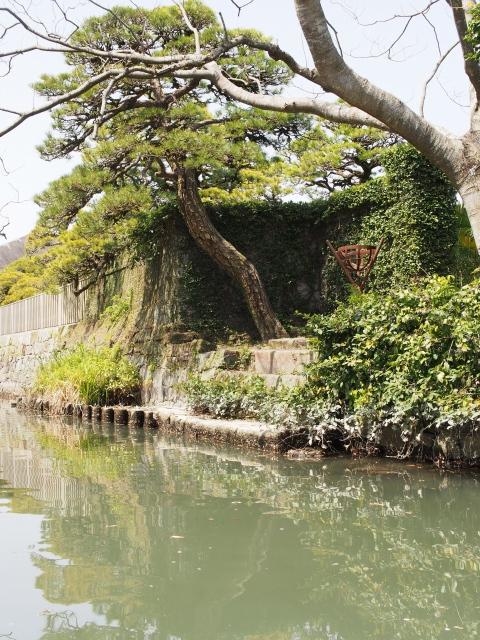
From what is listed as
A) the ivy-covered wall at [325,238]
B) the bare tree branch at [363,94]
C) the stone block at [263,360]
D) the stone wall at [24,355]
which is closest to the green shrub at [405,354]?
the bare tree branch at [363,94]

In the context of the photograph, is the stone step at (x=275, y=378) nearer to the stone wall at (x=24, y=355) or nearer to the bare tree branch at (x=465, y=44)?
the bare tree branch at (x=465, y=44)

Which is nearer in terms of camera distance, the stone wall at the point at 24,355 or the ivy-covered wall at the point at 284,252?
the ivy-covered wall at the point at 284,252

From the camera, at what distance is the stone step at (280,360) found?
1016 centimetres

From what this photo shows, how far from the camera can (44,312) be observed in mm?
20562

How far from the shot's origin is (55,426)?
38.6ft

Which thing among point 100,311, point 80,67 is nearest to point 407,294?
point 80,67

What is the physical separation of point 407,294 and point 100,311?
10.7 metres

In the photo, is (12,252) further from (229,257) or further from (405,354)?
(405,354)

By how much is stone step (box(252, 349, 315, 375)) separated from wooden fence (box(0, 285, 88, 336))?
7760 millimetres

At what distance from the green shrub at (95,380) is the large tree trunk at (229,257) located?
2491 millimetres

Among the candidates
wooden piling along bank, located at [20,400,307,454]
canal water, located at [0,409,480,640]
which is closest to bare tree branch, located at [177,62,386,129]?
wooden piling along bank, located at [20,400,307,454]

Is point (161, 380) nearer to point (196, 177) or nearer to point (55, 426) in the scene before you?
point (55, 426)

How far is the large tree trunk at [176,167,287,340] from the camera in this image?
43.9ft

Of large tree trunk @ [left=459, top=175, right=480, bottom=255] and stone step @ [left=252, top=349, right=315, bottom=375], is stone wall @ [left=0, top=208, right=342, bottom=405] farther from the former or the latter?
large tree trunk @ [left=459, top=175, right=480, bottom=255]
